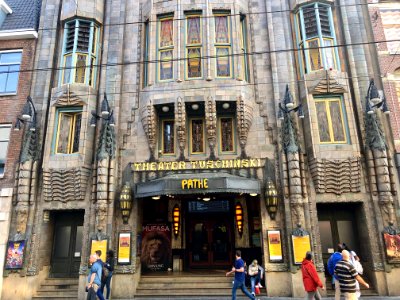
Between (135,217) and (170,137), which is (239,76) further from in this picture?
(135,217)

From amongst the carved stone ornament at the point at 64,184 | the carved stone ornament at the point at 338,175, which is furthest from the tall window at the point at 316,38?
the carved stone ornament at the point at 64,184

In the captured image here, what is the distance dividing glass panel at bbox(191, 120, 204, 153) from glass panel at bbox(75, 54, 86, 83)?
20.8 feet

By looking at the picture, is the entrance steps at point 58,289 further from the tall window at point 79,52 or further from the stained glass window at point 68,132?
the tall window at point 79,52

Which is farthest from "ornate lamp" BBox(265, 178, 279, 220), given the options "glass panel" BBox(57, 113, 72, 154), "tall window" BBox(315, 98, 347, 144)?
"glass panel" BBox(57, 113, 72, 154)

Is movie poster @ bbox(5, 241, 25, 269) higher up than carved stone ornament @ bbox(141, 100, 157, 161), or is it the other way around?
carved stone ornament @ bbox(141, 100, 157, 161)

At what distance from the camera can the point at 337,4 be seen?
16.4 meters

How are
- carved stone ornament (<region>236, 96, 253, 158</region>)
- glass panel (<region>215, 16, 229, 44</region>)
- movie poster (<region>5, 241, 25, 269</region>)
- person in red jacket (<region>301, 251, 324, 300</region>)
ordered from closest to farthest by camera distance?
1. person in red jacket (<region>301, 251, 324, 300</region>)
2. movie poster (<region>5, 241, 25, 269</region>)
3. carved stone ornament (<region>236, 96, 253, 158</region>)
4. glass panel (<region>215, 16, 229, 44</region>)

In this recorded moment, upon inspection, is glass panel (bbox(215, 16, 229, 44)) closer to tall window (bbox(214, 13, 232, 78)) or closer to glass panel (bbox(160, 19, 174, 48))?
tall window (bbox(214, 13, 232, 78))

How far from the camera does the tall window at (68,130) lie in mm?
15198

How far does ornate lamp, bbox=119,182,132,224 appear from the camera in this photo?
1394cm

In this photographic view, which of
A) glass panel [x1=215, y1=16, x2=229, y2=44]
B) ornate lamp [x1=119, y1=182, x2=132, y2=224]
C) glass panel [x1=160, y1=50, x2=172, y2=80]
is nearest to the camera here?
ornate lamp [x1=119, y1=182, x2=132, y2=224]

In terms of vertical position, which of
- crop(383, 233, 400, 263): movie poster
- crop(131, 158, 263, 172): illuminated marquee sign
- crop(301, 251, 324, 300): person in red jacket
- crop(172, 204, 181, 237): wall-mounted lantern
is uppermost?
crop(131, 158, 263, 172): illuminated marquee sign

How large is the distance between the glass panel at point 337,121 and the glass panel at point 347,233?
4031 millimetres

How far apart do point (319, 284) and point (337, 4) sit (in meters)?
14.5
